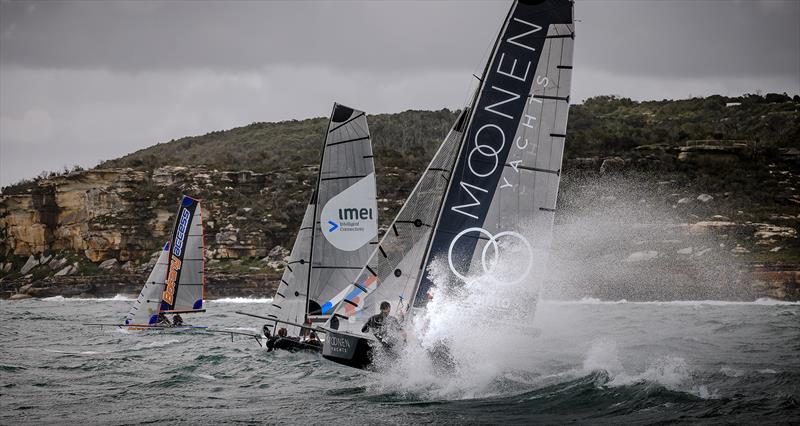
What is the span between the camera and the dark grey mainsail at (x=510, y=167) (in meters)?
15.9

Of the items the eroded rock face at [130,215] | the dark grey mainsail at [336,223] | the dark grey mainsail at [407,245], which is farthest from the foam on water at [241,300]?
the dark grey mainsail at [407,245]

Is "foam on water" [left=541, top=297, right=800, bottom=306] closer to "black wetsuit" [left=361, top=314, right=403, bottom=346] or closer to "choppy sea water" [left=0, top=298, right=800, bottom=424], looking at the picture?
"choppy sea water" [left=0, top=298, right=800, bottom=424]

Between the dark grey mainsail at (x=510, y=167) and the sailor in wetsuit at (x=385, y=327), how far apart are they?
1.52ft

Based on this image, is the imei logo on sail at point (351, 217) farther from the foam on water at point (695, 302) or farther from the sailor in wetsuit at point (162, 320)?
the foam on water at point (695, 302)

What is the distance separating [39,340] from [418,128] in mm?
103908

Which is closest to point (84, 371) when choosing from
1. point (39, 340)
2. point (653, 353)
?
point (39, 340)

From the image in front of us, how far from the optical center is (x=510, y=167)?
1616 cm

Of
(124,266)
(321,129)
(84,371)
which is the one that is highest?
(321,129)

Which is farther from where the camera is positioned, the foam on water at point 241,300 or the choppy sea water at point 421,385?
the foam on water at point 241,300

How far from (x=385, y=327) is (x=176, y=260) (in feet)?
63.3

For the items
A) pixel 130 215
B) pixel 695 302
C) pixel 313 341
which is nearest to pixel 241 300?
pixel 130 215

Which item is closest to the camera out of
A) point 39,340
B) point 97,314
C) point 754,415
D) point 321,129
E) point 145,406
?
point 754,415

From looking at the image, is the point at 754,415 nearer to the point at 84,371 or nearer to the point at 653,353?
the point at 653,353

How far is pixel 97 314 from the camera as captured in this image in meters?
45.8
